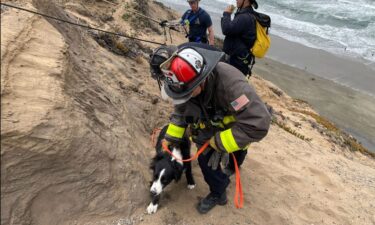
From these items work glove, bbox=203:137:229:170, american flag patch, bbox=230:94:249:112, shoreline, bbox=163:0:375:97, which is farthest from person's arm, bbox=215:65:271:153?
shoreline, bbox=163:0:375:97

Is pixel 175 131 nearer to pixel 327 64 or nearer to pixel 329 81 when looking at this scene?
pixel 329 81

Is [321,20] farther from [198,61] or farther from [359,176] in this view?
[198,61]

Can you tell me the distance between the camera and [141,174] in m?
4.50

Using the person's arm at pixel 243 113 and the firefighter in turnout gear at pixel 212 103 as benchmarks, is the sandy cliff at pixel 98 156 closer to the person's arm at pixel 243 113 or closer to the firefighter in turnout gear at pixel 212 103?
the firefighter in turnout gear at pixel 212 103

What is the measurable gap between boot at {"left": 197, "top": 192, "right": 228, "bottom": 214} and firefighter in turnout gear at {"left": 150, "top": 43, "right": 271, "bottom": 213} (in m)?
0.48

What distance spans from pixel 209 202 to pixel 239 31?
2643 millimetres

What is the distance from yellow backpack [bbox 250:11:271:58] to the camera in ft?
18.6

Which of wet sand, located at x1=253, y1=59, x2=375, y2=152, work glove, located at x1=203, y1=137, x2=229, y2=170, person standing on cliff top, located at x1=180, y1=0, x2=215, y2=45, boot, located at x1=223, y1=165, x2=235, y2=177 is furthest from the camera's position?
wet sand, located at x1=253, y1=59, x2=375, y2=152

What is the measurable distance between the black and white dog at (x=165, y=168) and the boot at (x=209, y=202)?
1.45ft

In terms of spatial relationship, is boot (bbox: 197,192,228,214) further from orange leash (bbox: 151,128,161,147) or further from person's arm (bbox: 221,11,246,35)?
person's arm (bbox: 221,11,246,35)

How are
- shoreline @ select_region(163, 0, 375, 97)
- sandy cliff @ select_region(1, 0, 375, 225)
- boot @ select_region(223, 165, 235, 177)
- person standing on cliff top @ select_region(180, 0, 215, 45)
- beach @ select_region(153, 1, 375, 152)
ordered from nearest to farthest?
sandy cliff @ select_region(1, 0, 375, 225) → boot @ select_region(223, 165, 235, 177) → person standing on cliff top @ select_region(180, 0, 215, 45) → beach @ select_region(153, 1, 375, 152) → shoreline @ select_region(163, 0, 375, 97)

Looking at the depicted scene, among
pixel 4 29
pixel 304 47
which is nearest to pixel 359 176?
pixel 4 29

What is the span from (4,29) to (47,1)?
5.60 ft

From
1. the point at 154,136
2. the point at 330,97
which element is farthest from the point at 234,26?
the point at 330,97
